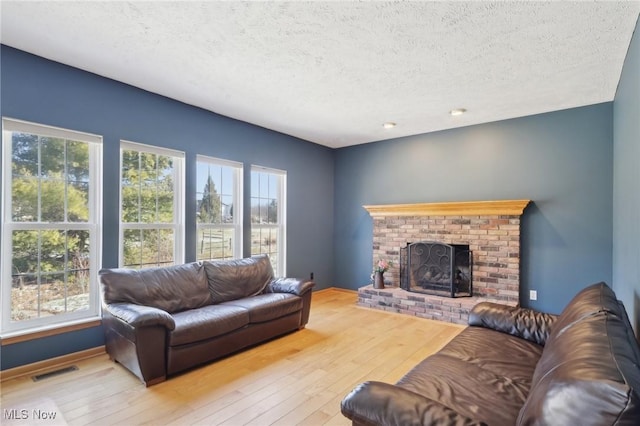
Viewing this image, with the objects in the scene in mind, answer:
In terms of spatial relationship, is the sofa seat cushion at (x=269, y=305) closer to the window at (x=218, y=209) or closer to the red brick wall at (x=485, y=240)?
the window at (x=218, y=209)

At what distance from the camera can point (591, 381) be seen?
0.96 metres

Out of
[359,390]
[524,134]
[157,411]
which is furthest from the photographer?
[524,134]

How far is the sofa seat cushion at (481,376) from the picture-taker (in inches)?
60.7

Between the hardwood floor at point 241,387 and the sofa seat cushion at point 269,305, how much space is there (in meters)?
0.29

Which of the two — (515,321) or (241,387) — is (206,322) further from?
(515,321)

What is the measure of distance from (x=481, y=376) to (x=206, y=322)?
218 cm

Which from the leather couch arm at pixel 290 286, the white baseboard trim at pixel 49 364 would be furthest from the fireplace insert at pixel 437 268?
the white baseboard trim at pixel 49 364

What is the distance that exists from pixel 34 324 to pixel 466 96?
478cm

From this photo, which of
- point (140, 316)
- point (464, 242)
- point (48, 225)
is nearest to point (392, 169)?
point (464, 242)

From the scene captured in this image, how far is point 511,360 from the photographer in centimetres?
203

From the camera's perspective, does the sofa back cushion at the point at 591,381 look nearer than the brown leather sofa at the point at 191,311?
Yes

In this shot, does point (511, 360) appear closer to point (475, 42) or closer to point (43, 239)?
point (475, 42)

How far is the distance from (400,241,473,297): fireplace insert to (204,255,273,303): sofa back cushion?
2145 millimetres

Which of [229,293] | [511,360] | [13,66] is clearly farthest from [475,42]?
[13,66]
